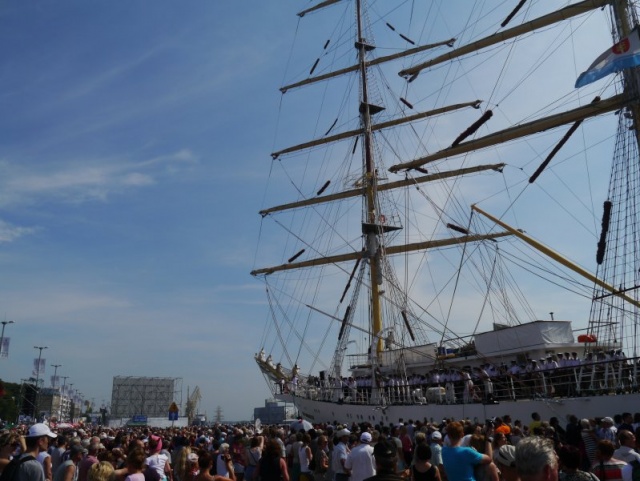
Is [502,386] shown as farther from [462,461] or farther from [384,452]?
[384,452]

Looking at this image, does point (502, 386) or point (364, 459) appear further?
point (502, 386)

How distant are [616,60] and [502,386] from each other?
12.4 m

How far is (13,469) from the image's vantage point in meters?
5.30

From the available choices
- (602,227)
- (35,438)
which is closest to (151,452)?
(35,438)

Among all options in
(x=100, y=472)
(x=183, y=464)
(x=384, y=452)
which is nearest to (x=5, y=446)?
(x=100, y=472)

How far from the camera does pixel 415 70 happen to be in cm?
2784

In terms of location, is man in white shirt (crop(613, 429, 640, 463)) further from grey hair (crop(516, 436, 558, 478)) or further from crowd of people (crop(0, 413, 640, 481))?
grey hair (crop(516, 436, 558, 478))

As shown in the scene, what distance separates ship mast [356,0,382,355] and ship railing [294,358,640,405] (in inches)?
172

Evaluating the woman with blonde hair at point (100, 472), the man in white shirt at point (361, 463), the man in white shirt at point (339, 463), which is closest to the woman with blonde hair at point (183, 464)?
the woman with blonde hair at point (100, 472)

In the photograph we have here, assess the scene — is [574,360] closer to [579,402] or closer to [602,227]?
[579,402]

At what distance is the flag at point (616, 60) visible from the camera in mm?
18562

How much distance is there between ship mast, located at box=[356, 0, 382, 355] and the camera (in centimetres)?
3688

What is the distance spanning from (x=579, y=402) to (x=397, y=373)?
14.6 metres

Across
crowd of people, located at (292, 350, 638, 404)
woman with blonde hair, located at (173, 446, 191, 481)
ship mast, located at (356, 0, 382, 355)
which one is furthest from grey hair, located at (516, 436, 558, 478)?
ship mast, located at (356, 0, 382, 355)
